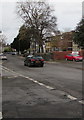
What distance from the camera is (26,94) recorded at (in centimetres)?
796

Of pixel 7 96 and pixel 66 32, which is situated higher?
pixel 66 32

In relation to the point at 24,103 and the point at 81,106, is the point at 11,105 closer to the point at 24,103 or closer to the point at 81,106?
the point at 24,103

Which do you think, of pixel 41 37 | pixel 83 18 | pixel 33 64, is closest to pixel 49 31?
pixel 41 37

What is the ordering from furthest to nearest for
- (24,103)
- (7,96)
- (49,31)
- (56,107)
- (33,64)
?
1. (49,31)
2. (33,64)
3. (7,96)
4. (24,103)
5. (56,107)

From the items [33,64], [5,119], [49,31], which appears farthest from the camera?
[49,31]

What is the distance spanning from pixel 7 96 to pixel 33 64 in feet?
54.8

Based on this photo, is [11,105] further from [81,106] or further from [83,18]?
[83,18]

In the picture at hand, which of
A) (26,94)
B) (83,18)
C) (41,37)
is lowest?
(26,94)

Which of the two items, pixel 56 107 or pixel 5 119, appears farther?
pixel 56 107

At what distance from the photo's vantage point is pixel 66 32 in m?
79.8

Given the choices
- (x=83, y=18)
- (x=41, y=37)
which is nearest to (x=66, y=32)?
(x=41, y=37)

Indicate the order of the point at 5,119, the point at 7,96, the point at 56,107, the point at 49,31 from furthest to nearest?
the point at 49,31 < the point at 7,96 < the point at 56,107 < the point at 5,119

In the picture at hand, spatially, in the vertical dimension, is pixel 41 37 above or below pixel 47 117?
above

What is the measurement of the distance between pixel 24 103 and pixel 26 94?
1.45 meters
